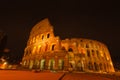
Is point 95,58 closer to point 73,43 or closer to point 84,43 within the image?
point 84,43

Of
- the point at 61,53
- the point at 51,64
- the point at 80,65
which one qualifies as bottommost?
the point at 80,65

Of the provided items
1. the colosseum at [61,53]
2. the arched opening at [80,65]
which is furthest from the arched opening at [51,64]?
the arched opening at [80,65]

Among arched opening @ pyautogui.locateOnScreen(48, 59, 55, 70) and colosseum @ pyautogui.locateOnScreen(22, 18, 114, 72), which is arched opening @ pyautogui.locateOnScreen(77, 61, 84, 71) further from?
arched opening @ pyautogui.locateOnScreen(48, 59, 55, 70)

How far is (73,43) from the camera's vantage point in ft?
91.7

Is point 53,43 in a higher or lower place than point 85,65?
higher

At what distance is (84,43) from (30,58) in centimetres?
1381

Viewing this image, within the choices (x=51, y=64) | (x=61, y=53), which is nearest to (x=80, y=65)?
(x=61, y=53)

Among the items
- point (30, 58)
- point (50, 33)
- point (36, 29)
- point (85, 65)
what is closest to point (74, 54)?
point (85, 65)

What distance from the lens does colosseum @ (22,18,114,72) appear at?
21972 mm

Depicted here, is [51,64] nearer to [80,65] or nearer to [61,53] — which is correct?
[61,53]

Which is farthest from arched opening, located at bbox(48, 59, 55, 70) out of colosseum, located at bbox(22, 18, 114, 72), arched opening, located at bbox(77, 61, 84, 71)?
arched opening, located at bbox(77, 61, 84, 71)

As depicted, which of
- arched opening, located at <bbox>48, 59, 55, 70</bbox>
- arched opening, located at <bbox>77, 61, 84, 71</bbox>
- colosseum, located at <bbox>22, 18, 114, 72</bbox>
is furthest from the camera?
arched opening, located at <bbox>77, 61, 84, 71</bbox>

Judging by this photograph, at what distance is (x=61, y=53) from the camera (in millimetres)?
21688

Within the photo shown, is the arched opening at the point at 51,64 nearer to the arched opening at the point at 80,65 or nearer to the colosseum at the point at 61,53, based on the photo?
the colosseum at the point at 61,53
